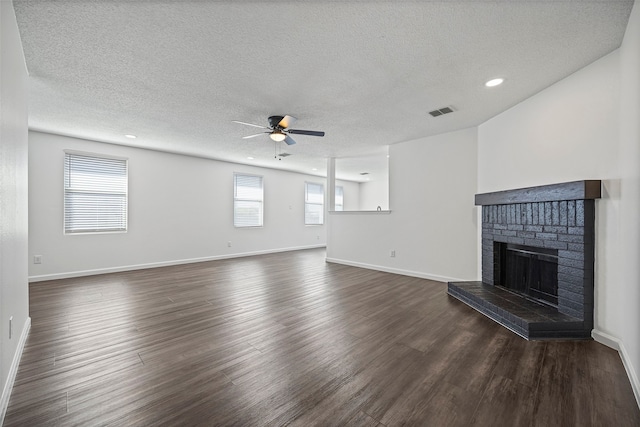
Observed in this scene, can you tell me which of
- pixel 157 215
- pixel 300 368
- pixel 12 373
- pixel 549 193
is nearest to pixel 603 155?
pixel 549 193

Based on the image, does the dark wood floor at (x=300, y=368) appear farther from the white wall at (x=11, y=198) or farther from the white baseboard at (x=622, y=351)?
the white wall at (x=11, y=198)

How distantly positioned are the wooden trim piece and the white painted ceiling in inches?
43.5

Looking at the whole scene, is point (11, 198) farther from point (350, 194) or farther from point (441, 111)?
point (350, 194)

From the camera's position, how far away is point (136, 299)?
3.52 meters

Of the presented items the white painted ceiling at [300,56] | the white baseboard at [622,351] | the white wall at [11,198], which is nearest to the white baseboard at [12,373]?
the white wall at [11,198]

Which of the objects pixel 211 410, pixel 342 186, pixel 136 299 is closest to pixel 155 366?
pixel 211 410

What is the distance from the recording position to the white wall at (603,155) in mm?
1913

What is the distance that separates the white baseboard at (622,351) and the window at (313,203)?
7.38m

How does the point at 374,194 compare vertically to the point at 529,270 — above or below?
above

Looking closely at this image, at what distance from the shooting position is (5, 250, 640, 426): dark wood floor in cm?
151

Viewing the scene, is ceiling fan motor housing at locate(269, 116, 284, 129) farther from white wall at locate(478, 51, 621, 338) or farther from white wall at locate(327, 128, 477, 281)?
white wall at locate(478, 51, 621, 338)

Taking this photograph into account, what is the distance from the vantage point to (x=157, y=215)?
576 centimetres

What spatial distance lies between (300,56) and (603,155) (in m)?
2.87

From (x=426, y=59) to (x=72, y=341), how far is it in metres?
4.06
